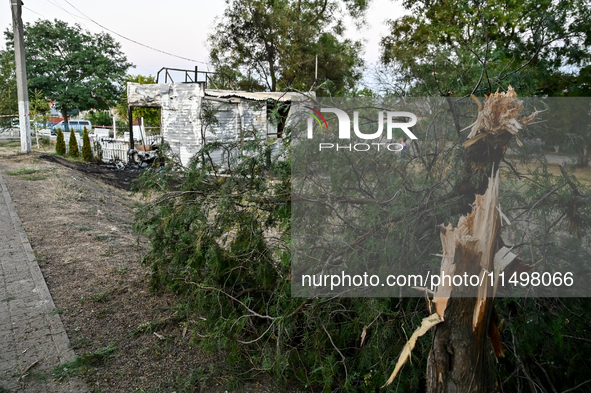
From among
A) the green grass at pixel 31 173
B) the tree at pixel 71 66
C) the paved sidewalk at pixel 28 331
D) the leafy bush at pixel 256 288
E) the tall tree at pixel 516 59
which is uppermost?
the tree at pixel 71 66

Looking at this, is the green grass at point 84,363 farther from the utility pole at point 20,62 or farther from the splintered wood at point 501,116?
the utility pole at point 20,62

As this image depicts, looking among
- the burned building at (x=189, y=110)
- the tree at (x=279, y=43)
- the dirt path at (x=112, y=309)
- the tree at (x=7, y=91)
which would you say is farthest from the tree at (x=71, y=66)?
the dirt path at (x=112, y=309)

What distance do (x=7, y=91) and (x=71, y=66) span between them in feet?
54.1

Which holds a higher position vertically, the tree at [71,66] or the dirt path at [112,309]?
the tree at [71,66]

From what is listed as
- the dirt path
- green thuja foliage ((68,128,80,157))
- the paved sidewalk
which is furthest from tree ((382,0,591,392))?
green thuja foliage ((68,128,80,157))

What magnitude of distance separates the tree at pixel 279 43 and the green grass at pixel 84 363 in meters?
22.2

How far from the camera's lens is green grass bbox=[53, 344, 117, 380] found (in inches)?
138

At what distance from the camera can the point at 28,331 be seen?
414 centimetres

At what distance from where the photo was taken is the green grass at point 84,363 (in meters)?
3.52

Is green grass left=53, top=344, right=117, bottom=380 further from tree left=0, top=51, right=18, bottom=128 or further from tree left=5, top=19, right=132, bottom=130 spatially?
tree left=5, top=19, right=132, bottom=130

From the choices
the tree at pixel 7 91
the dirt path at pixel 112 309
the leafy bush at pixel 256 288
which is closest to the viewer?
the leafy bush at pixel 256 288

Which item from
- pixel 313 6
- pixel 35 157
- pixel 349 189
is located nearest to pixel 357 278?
pixel 349 189

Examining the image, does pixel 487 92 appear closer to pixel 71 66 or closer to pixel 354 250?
pixel 354 250

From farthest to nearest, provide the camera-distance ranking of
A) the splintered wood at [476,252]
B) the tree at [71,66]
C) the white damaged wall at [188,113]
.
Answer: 1. the tree at [71,66]
2. the white damaged wall at [188,113]
3. the splintered wood at [476,252]
